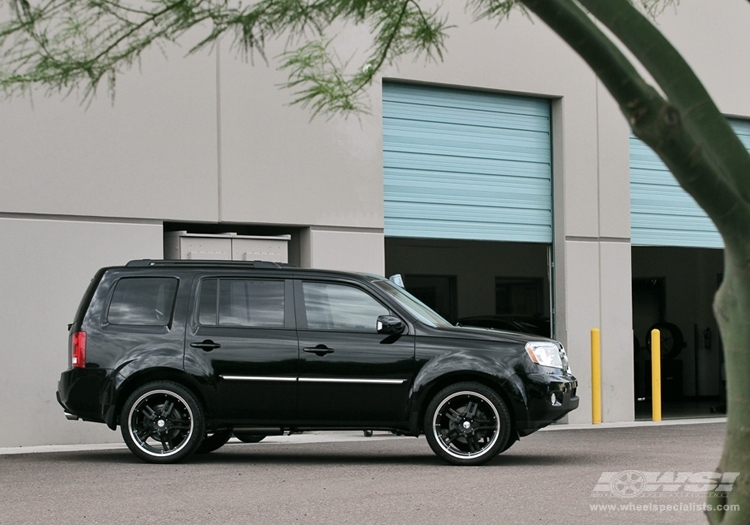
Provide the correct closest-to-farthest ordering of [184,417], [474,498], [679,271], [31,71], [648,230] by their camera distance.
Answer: [31,71]
[474,498]
[184,417]
[648,230]
[679,271]

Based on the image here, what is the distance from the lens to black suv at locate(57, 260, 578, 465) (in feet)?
35.3

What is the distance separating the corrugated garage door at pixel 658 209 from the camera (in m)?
18.7

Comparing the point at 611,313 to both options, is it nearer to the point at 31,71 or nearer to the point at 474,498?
the point at 474,498

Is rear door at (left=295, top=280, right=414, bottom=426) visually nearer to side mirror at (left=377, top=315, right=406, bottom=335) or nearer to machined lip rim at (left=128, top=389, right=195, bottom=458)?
side mirror at (left=377, top=315, right=406, bottom=335)

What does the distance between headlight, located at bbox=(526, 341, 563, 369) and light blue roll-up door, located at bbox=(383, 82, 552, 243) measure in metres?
5.51

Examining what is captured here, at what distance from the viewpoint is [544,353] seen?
11062 millimetres

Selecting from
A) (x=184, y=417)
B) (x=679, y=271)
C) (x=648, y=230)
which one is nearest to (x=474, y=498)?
(x=184, y=417)

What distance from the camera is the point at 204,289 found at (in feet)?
37.2

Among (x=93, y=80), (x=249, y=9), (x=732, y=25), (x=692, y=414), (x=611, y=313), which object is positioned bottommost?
(x=692, y=414)

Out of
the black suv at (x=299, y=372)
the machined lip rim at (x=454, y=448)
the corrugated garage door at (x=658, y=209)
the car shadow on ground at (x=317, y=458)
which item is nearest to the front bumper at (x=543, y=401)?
the black suv at (x=299, y=372)

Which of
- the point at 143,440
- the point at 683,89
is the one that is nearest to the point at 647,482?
the point at 143,440

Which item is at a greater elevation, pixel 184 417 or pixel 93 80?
pixel 93 80

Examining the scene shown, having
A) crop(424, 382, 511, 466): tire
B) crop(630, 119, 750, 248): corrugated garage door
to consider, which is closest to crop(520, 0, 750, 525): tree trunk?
crop(424, 382, 511, 466): tire

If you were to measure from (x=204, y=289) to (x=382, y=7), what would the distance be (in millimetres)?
6751
